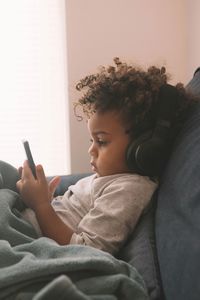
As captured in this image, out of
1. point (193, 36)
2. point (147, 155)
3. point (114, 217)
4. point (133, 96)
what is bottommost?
point (114, 217)

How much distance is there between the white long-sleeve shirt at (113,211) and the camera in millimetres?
833

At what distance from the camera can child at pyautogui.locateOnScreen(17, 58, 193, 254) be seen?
85cm

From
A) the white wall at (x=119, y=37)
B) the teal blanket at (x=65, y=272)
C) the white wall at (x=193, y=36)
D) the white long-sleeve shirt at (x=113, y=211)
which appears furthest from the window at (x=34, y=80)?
the teal blanket at (x=65, y=272)

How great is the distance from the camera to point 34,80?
1816 millimetres

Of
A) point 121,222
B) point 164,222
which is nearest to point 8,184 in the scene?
point 121,222

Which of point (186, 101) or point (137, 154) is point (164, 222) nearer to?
point (137, 154)

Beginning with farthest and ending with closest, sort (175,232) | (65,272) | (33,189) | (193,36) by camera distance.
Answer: (193,36)
(33,189)
(175,232)
(65,272)

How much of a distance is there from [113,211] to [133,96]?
314 mm

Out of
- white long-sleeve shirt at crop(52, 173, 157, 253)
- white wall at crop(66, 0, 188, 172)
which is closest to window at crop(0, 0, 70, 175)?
white wall at crop(66, 0, 188, 172)

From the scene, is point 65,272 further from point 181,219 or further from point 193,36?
point 193,36

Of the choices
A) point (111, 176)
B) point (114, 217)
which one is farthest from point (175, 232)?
point (111, 176)

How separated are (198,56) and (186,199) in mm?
1165

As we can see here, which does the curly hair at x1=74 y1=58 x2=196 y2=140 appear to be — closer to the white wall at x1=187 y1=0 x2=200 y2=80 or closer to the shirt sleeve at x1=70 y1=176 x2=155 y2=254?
the shirt sleeve at x1=70 y1=176 x2=155 y2=254

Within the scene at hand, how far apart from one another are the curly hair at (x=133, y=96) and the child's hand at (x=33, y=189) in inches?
9.4
